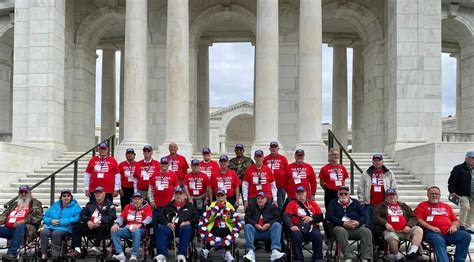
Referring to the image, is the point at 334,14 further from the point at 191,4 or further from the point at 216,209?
the point at 216,209

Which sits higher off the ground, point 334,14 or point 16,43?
point 334,14

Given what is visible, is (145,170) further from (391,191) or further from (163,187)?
(391,191)

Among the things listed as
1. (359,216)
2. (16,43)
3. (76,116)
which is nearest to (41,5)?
(16,43)

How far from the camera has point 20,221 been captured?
37.8 ft

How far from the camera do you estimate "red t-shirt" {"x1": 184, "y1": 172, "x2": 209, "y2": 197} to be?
39.8 ft

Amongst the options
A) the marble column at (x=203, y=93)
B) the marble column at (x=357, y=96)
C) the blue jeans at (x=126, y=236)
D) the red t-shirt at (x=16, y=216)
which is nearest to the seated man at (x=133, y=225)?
the blue jeans at (x=126, y=236)

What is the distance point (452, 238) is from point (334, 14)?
51.5ft

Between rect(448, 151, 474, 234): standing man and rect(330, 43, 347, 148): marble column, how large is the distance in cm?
1686

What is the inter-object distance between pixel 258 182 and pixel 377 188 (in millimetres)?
2439

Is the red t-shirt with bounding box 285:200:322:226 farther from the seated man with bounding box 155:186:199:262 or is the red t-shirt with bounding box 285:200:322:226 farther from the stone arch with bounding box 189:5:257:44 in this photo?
the stone arch with bounding box 189:5:257:44

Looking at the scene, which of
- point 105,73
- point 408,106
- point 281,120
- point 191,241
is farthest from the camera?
point 105,73

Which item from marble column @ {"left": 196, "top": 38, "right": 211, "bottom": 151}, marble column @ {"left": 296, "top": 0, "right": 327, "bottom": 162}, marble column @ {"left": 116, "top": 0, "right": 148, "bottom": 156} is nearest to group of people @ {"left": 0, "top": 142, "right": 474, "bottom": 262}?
marble column @ {"left": 296, "top": 0, "right": 327, "bottom": 162}

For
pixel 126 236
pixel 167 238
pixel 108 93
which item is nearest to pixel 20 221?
pixel 126 236

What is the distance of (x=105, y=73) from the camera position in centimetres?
3014
